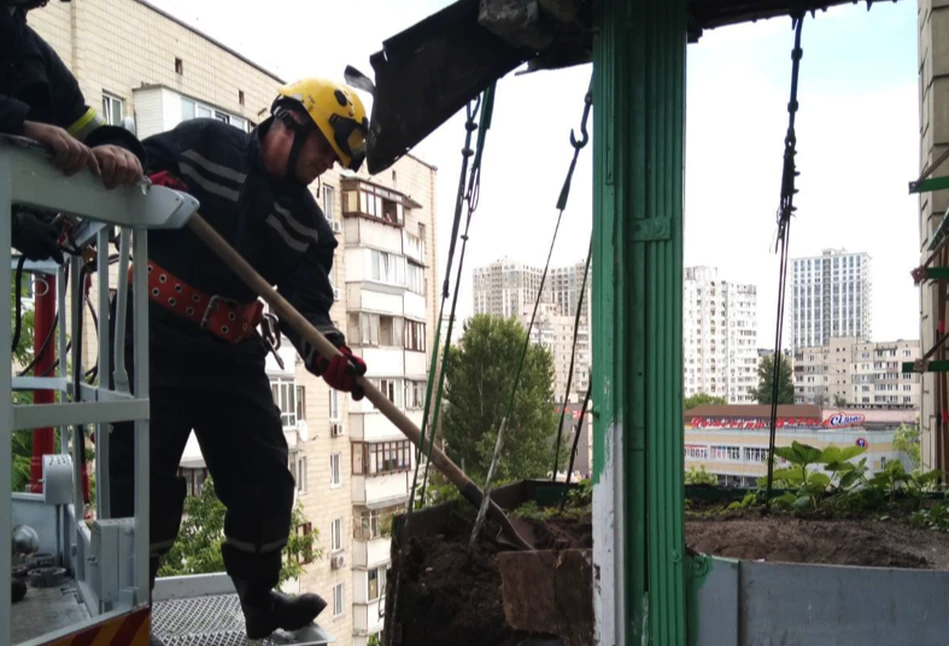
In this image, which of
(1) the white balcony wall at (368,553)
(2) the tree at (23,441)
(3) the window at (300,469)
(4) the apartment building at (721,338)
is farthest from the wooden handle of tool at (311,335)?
(4) the apartment building at (721,338)

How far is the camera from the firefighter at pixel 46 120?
6.84 feet

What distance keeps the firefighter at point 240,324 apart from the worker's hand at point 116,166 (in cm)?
99

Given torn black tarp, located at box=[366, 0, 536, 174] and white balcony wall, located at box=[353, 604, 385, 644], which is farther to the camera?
white balcony wall, located at box=[353, 604, 385, 644]

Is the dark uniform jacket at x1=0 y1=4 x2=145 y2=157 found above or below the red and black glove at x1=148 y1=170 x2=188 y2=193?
above

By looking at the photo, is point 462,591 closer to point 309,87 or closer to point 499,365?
point 309,87

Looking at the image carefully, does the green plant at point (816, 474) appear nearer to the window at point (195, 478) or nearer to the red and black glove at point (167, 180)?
the red and black glove at point (167, 180)

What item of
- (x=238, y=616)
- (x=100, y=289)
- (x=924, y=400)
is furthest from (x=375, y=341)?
(x=100, y=289)

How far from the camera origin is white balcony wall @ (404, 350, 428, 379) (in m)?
23.0

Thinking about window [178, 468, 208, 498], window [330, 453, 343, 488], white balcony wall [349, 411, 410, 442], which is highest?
white balcony wall [349, 411, 410, 442]

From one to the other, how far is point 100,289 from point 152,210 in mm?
338

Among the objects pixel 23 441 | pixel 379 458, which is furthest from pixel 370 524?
pixel 23 441

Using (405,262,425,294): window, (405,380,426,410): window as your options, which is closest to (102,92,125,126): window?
(405,262,425,294): window

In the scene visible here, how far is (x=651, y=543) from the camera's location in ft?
7.72

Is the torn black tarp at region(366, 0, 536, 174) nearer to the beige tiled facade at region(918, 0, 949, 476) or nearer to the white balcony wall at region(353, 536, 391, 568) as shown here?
the beige tiled facade at region(918, 0, 949, 476)
